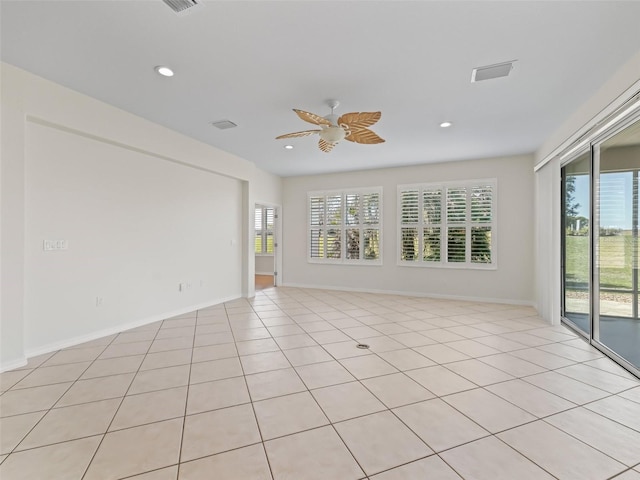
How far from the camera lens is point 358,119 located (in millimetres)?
2912

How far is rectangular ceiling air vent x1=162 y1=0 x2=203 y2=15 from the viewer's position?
6.59 feet

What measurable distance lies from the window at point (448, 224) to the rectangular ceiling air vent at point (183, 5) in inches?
206

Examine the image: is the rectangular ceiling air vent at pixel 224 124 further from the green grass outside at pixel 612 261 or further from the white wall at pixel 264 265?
the white wall at pixel 264 265

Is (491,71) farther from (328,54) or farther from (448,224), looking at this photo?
(448,224)

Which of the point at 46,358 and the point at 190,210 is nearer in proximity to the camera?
the point at 46,358

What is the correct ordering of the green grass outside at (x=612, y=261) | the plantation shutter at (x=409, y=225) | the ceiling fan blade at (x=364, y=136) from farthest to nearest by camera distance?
1. the plantation shutter at (x=409, y=225)
2. the ceiling fan blade at (x=364, y=136)
3. the green grass outside at (x=612, y=261)

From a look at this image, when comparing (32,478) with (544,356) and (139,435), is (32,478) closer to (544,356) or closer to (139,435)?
(139,435)

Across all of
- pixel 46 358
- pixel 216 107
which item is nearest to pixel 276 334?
pixel 46 358

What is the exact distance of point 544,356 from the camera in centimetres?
317

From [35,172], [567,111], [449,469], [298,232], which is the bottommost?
[449,469]

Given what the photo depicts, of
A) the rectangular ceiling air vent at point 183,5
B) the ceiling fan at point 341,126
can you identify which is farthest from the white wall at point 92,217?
the ceiling fan at point 341,126

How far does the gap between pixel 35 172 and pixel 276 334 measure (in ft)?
10.2

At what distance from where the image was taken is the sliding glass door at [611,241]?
2926mm

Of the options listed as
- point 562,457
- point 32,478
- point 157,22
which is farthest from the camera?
point 157,22
